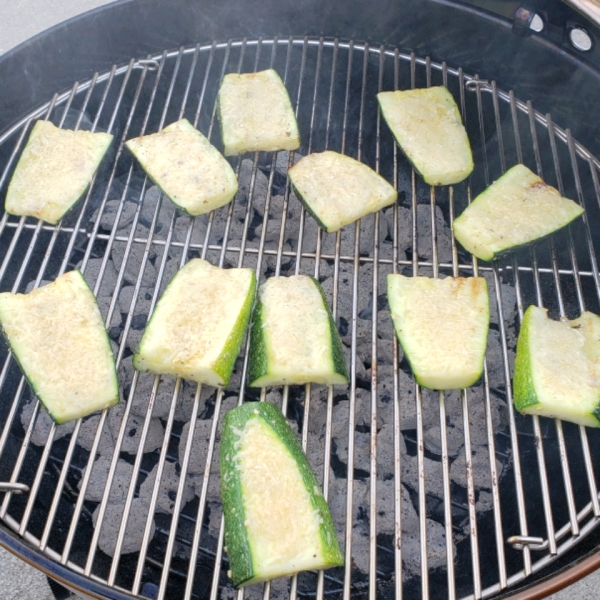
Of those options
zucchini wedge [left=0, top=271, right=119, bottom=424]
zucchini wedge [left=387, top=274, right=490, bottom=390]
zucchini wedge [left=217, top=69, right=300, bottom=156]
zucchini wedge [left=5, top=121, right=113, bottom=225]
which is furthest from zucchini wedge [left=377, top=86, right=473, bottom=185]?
zucchini wedge [left=0, top=271, right=119, bottom=424]

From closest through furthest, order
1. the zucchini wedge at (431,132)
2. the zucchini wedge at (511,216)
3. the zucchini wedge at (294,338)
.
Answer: the zucchini wedge at (294,338), the zucchini wedge at (511,216), the zucchini wedge at (431,132)

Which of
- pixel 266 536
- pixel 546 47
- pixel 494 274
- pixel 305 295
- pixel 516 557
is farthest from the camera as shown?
pixel 546 47

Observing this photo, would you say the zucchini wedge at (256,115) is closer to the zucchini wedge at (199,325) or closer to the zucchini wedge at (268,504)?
the zucchini wedge at (199,325)

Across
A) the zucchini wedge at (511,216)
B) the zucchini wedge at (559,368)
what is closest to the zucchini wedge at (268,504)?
the zucchini wedge at (559,368)

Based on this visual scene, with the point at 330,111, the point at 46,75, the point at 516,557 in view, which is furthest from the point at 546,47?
the point at 46,75

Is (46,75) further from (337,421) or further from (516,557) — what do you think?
(516,557)

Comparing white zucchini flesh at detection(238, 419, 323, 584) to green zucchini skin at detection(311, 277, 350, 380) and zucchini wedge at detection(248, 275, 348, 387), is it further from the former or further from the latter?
green zucchini skin at detection(311, 277, 350, 380)
